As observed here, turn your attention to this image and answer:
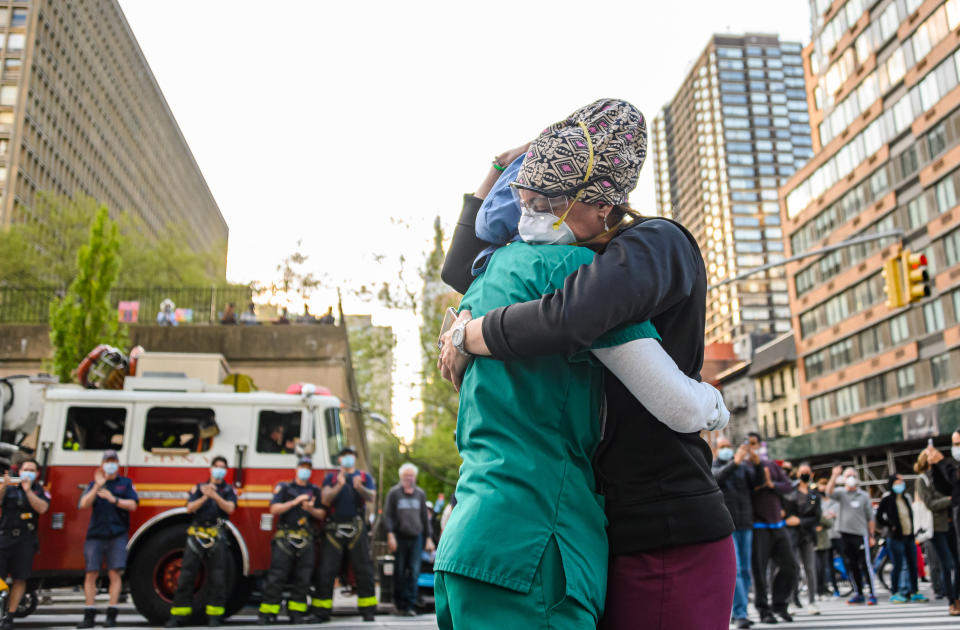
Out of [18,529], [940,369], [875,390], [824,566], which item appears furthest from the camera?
[875,390]

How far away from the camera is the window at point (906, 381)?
4903 cm

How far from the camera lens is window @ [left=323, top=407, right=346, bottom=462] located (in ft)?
39.6

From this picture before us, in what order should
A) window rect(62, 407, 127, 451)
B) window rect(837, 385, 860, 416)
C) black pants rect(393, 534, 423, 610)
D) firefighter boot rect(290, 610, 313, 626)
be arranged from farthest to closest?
window rect(837, 385, 860, 416)
black pants rect(393, 534, 423, 610)
window rect(62, 407, 127, 451)
firefighter boot rect(290, 610, 313, 626)

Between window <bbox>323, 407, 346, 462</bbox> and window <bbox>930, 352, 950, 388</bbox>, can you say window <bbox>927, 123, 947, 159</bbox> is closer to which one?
window <bbox>930, 352, 950, 388</bbox>

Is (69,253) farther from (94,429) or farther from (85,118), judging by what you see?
(85,118)

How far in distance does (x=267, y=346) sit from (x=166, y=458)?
52.4 feet

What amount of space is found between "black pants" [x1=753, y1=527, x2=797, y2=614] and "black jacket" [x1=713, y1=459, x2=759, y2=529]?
0.44 m

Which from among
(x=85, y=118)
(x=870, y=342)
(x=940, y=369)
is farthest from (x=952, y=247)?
(x=85, y=118)

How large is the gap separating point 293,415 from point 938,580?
9.70 metres

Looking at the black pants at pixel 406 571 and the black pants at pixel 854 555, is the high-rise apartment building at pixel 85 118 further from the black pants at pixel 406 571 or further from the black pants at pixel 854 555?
→ the black pants at pixel 854 555

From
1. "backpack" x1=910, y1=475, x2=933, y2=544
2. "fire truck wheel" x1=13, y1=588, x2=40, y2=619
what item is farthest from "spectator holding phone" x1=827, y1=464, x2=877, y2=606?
"fire truck wheel" x1=13, y1=588, x2=40, y2=619

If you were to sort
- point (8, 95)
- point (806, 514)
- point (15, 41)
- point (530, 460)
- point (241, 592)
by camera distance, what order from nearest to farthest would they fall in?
1. point (530, 460)
2. point (241, 592)
3. point (806, 514)
4. point (8, 95)
5. point (15, 41)

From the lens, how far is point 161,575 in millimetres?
10805

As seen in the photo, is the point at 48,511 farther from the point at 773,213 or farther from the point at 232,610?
the point at 773,213
